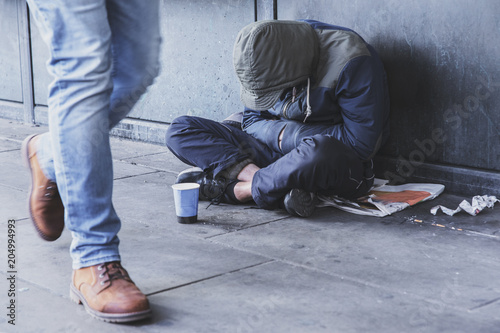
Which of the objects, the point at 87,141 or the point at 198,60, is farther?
the point at 198,60

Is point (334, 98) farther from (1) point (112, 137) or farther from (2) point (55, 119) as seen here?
(1) point (112, 137)

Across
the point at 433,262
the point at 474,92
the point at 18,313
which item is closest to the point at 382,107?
the point at 474,92

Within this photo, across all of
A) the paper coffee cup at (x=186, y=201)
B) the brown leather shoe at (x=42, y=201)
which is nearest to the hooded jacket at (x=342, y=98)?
the paper coffee cup at (x=186, y=201)

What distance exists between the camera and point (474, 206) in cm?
340

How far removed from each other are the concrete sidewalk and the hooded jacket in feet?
1.26

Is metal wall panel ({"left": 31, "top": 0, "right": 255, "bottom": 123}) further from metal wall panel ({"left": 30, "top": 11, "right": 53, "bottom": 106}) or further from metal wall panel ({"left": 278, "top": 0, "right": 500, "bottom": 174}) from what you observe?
metal wall panel ({"left": 30, "top": 11, "right": 53, "bottom": 106})

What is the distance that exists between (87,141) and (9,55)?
4515mm

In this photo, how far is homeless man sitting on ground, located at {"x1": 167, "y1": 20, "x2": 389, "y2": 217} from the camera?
3.32 meters

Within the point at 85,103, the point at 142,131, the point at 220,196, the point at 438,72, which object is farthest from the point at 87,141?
the point at 142,131

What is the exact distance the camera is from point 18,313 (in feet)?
7.34

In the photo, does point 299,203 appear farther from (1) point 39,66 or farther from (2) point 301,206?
(1) point 39,66

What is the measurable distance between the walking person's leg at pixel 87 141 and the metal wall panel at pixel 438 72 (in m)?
1.90

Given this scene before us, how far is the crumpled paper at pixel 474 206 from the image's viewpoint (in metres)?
3.35

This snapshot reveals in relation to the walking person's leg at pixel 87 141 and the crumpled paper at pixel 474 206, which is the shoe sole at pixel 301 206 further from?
the walking person's leg at pixel 87 141
